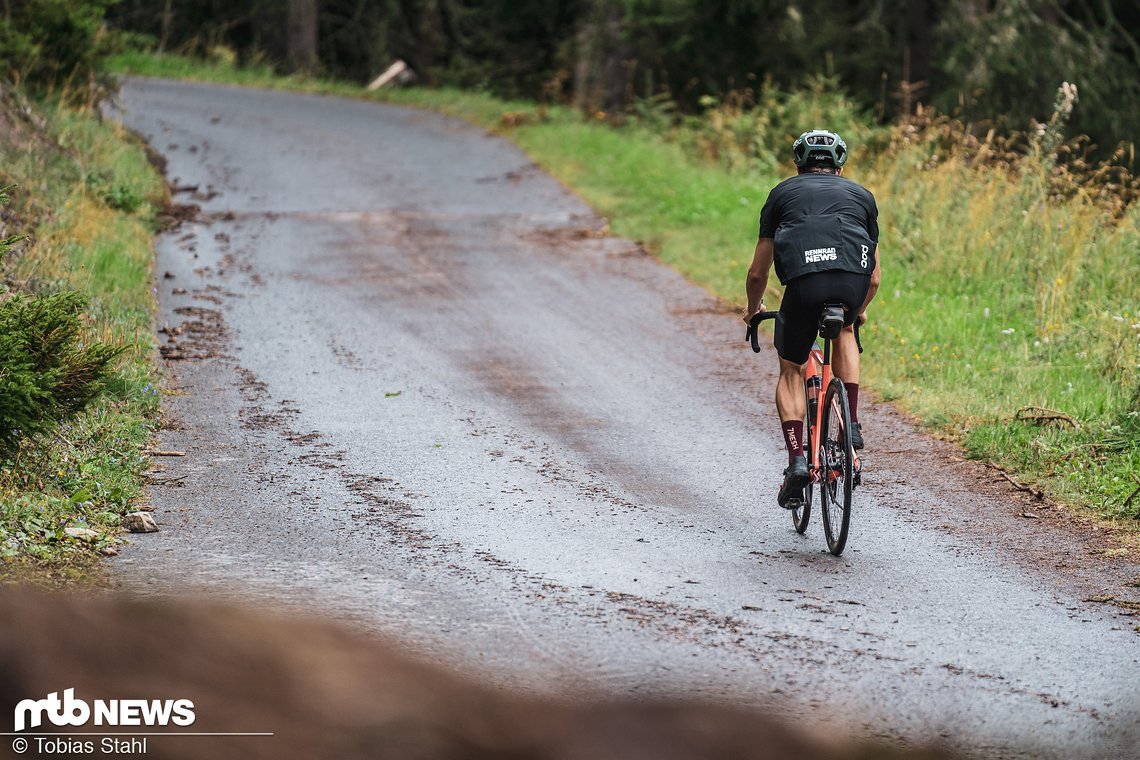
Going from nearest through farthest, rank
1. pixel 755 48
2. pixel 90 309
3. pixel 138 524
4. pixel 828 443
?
pixel 138 524 < pixel 828 443 < pixel 90 309 < pixel 755 48

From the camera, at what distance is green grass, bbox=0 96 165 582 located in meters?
6.63

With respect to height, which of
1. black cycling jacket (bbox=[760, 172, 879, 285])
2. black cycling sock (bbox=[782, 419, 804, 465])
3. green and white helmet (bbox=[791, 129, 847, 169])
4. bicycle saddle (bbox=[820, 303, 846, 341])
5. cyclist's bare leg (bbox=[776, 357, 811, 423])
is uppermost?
green and white helmet (bbox=[791, 129, 847, 169])

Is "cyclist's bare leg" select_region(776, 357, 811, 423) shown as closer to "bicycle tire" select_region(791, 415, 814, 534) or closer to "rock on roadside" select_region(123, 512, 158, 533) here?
"bicycle tire" select_region(791, 415, 814, 534)

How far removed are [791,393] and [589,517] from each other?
53.9 inches

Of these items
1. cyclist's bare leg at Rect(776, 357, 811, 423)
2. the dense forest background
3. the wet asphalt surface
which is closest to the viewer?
the wet asphalt surface

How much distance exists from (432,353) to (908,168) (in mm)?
7027

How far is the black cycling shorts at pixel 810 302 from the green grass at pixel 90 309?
378cm

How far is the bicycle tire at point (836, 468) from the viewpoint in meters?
6.81

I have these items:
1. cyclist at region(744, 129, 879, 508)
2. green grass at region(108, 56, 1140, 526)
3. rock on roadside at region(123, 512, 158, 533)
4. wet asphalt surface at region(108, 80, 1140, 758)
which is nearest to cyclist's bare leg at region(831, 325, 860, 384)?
cyclist at region(744, 129, 879, 508)

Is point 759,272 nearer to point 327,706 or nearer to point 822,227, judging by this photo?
point 822,227

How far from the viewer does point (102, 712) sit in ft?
15.5

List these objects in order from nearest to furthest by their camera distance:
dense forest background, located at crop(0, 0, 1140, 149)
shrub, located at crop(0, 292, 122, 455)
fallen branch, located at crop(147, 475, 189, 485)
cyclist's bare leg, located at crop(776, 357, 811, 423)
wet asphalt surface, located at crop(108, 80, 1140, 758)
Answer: wet asphalt surface, located at crop(108, 80, 1140, 758), shrub, located at crop(0, 292, 122, 455), cyclist's bare leg, located at crop(776, 357, 811, 423), fallen branch, located at crop(147, 475, 189, 485), dense forest background, located at crop(0, 0, 1140, 149)

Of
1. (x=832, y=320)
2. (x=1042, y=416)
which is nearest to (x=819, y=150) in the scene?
(x=832, y=320)

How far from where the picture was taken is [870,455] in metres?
9.09
